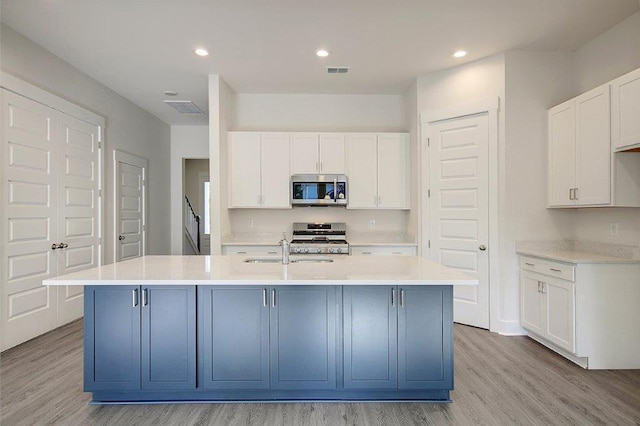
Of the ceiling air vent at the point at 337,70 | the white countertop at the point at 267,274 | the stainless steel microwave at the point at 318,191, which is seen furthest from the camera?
the stainless steel microwave at the point at 318,191

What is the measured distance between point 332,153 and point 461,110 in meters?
1.75

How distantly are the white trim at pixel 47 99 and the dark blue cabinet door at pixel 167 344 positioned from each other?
8.62ft

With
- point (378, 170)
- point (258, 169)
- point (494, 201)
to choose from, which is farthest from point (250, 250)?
point (494, 201)

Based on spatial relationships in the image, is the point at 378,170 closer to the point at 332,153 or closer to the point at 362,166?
the point at 362,166

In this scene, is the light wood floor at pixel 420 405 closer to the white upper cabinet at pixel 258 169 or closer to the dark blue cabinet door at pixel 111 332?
the dark blue cabinet door at pixel 111 332

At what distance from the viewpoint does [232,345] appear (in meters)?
2.30

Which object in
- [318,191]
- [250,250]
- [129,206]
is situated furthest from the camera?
[129,206]

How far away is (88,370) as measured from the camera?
2283mm

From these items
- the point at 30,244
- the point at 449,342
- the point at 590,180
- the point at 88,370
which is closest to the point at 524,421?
the point at 449,342

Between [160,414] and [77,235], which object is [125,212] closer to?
[77,235]

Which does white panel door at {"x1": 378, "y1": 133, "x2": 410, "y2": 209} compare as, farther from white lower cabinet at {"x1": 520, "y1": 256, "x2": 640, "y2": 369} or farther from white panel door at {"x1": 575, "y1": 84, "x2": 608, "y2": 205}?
white lower cabinet at {"x1": 520, "y1": 256, "x2": 640, "y2": 369}

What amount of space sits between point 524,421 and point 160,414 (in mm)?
2324

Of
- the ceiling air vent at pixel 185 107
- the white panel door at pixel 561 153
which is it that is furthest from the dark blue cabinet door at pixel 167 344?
the ceiling air vent at pixel 185 107

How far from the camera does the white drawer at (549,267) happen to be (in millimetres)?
2900
